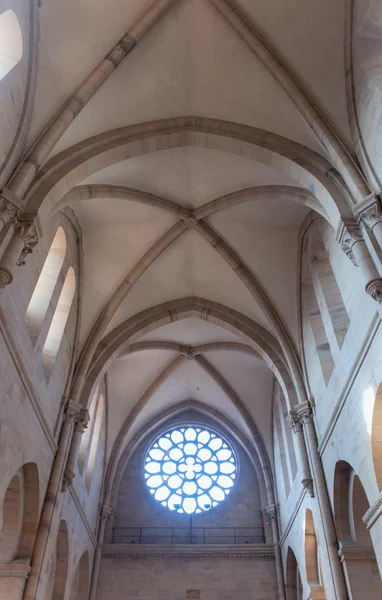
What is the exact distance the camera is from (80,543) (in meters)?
13.8

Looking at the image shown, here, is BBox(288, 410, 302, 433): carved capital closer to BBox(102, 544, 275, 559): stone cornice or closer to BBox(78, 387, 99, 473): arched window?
BBox(78, 387, 99, 473): arched window

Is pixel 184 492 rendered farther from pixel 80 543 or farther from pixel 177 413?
pixel 80 543

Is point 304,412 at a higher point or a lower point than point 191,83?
lower

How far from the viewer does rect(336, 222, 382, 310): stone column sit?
25.1 ft

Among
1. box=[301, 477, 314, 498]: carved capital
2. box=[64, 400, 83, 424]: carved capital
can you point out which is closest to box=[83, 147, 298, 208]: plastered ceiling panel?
box=[64, 400, 83, 424]: carved capital

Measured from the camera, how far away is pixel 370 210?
818 centimetres

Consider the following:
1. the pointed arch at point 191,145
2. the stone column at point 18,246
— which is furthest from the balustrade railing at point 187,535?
the stone column at point 18,246

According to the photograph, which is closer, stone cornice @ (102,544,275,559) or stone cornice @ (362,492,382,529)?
stone cornice @ (362,492,382,529)

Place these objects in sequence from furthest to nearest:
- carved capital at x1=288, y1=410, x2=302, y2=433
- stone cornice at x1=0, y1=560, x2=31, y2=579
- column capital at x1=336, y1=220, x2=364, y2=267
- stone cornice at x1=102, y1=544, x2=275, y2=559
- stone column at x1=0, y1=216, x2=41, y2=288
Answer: stone cornice at x1=102, y1=544, x2=275, y2=559 < carved capital at x1=288, y1=410, x2=302, y2=433 < stone cornice at x1=0, y1=560, x2=31, y2=579 < column capital at x1=336, y1=220, x2=364, y2=267 < stone column at x1=0, y1=216, x2=41, y2=288

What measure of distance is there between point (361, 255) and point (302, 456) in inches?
209

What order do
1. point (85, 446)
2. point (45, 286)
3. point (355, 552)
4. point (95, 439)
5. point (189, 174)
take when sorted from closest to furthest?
point (355, 552)
point (45, 286)
point (189, 174)
point (85, 446)
point (95, 439)

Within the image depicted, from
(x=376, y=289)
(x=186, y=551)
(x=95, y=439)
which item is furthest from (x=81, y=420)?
(x=376, y=289)

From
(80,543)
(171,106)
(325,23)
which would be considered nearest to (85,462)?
(80,543)

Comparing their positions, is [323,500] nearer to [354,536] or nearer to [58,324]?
[354,536]
